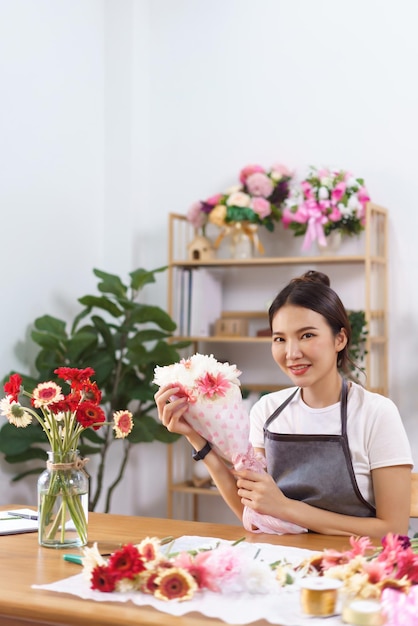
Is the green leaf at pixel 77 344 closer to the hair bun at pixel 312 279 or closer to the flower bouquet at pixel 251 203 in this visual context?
the flower bouquet at pixel 251 203

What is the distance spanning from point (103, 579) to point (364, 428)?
2.87 ft

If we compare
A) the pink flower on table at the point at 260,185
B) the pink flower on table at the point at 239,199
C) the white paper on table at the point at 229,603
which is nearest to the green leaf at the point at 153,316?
the pink flower on table at the point at 239,199

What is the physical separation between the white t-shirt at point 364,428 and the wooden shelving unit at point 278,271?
1409mm

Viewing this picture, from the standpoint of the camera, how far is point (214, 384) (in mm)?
1891

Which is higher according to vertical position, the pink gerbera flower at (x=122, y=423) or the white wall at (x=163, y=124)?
the white wall at (x=163, y=124)

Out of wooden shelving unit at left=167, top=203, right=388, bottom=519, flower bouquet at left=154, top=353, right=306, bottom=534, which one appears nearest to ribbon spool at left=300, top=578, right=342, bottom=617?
flower bouquet at left=154, top=353, right=306, bottom=534

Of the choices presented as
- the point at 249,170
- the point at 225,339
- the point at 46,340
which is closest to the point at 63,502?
the point at 46,340

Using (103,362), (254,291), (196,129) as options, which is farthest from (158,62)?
(103,362)

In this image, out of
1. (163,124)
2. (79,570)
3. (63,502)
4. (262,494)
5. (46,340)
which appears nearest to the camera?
(79,570)

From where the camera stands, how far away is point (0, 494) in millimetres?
3641

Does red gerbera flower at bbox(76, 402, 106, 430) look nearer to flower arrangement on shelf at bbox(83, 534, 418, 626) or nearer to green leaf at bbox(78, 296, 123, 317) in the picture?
flower arrangement on shelf at bbox(83, 534, 418, 626)

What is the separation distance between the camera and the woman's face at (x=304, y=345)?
83.6 inches

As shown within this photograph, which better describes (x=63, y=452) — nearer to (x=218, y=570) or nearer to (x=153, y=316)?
(x=218, y=570)

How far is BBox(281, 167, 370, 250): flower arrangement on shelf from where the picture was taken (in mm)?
3680
